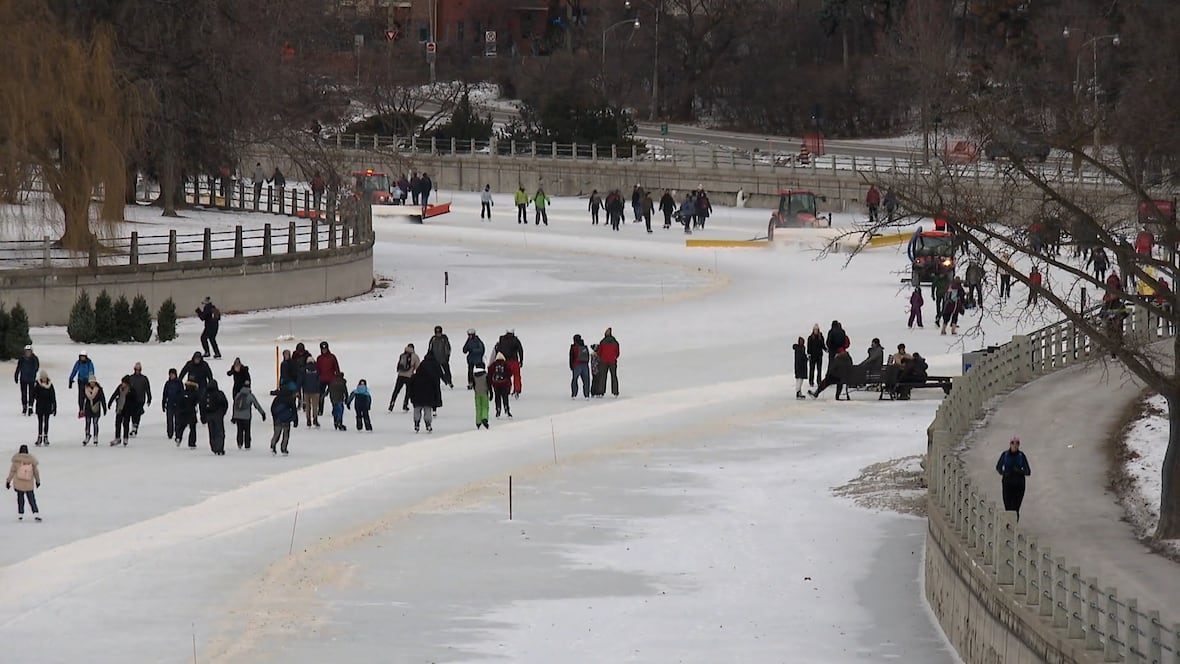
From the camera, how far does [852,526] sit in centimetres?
2597

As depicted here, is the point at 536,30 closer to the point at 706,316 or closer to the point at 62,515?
the point at 706,316

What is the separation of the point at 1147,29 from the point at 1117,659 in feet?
171

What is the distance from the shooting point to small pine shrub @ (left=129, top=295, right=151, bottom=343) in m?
39.8

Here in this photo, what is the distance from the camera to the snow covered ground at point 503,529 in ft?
67.6

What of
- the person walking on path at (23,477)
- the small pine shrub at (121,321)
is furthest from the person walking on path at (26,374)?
the small pine shrub at (121,321)

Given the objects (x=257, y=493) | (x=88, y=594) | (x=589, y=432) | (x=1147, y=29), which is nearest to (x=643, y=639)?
(x=88, y=594)

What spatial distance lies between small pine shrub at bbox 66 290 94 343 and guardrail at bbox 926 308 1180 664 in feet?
57.7

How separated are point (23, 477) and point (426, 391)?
313 inches

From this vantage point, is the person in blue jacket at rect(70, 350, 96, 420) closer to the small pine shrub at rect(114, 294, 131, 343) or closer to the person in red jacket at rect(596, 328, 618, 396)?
the person in red jacket at rect(596, 328, 618, 396)

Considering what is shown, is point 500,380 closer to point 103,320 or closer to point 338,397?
point 338,397

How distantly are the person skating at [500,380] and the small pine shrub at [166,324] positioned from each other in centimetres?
975

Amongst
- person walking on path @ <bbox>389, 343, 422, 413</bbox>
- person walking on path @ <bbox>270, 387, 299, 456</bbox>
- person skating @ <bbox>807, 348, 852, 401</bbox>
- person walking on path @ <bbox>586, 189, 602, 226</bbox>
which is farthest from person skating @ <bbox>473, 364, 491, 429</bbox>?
person walking on path @ <bbox>586, 189, 602, 226</bbox>

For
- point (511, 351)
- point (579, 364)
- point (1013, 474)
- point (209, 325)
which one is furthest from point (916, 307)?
point (1013, 474)

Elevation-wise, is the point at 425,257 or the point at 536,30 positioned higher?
the point at 536,30
